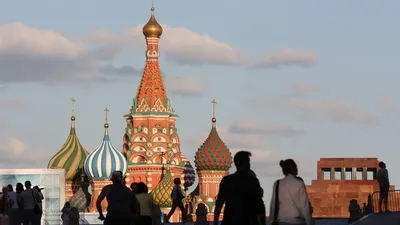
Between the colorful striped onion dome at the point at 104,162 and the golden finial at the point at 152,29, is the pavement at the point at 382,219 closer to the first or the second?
the colorful striped onion dome at the point at 104,162

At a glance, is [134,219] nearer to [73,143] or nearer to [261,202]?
[261,202]

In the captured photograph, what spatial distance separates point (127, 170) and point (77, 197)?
5.59 meters

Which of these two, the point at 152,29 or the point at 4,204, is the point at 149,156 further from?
the point at 4,204

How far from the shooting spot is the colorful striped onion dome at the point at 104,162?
108875 mm

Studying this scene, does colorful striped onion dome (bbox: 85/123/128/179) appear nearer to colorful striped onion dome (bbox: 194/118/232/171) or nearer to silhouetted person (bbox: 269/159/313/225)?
colorful striped onion dome (bbox: 194/118/232/171)

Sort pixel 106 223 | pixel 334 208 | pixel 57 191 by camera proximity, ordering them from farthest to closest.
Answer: pixel 57 191 → pixel 334 208 → pixel 106 223

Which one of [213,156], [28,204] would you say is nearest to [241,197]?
[28,204]

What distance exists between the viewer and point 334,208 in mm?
51031

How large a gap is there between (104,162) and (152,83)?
980 cm

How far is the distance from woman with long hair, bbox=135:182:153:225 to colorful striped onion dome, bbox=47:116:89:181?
9669 centimetres

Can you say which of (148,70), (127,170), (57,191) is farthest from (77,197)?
(57,191)

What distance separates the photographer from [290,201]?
16312mm

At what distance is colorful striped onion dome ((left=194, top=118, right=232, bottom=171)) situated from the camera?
4560 inches

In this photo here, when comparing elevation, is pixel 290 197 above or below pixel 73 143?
below
